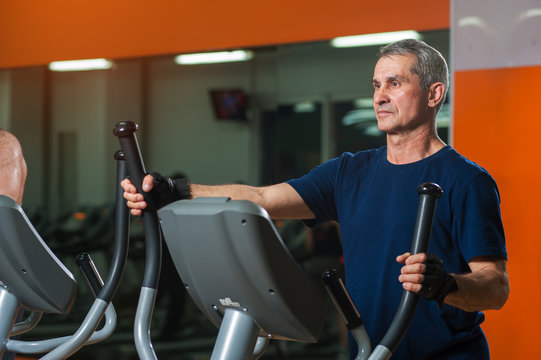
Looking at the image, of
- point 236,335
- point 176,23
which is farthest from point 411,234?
point 176,23

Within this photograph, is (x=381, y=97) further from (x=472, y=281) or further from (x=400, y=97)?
(x=472, y=281)

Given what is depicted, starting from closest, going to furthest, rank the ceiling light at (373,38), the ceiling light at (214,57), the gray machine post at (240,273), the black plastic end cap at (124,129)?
the gray machine post at (240,273) → the black plastic end cap at (124,129) → the ceiling light at (373,38) → the ceiling light at (214,57)

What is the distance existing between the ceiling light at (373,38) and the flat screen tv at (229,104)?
2.35 feet

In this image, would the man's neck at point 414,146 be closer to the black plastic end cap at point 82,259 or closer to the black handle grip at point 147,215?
the black handle grip at point 147,215

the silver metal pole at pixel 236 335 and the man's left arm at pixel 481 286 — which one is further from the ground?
the man's left arm at pixel 481 286

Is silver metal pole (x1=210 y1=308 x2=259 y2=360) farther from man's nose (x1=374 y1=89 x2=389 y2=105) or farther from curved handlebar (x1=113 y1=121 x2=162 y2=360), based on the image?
man's nose (x1=374 y1=89 x2=389 y2=105)

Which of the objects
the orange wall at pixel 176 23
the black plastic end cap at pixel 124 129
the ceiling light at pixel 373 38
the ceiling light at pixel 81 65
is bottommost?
the black plastic end cap at pixel 124 129

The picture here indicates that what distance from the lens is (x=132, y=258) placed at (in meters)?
4.98

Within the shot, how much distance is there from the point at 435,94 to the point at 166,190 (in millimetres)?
752

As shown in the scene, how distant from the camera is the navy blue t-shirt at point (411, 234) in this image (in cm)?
174

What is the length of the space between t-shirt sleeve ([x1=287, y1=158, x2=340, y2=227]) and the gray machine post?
0.71 metres

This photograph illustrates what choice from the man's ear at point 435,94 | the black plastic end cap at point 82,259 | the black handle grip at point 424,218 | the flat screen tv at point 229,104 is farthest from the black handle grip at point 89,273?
the flat screen tv at point 229,104

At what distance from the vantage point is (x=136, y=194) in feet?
5.66

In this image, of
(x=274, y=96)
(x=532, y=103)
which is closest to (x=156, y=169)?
(x=274, y=96)
